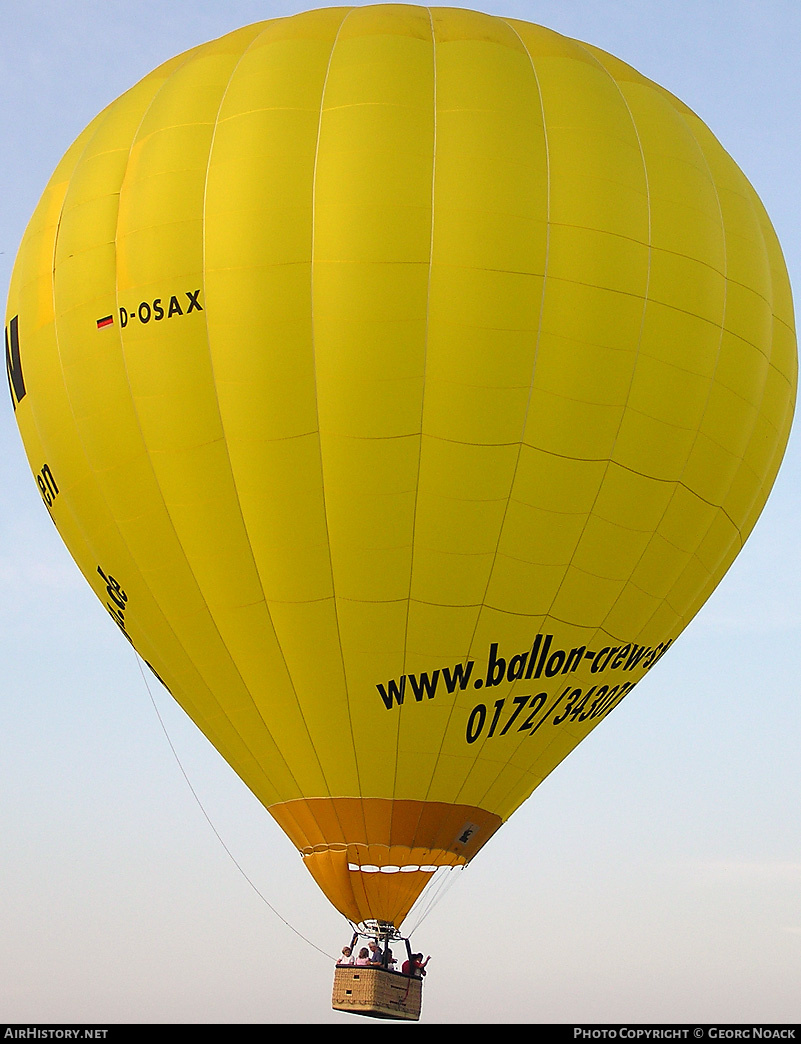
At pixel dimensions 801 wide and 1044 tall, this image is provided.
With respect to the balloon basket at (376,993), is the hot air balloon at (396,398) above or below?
above

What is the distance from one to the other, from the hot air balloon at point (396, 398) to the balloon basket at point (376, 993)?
595 mm

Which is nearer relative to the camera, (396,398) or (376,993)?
(396,398)

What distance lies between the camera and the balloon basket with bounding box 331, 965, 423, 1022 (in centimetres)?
1257

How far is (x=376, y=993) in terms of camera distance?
1258 centimetres

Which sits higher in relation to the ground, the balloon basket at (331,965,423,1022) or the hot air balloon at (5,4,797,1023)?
the hot air balloon at (5,4,797,1023)

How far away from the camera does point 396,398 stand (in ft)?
38.9

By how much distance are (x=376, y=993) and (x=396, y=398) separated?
5.22m

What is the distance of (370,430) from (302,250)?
1.61 meters

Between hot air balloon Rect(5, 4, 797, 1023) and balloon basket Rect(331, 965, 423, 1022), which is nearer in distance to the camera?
hot air balloon Rect(5, 4, 797, 1023)

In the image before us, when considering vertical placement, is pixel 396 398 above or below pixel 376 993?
above

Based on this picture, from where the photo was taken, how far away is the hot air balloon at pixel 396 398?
11938mm

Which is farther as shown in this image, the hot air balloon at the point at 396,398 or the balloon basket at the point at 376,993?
the balloon basket at the point at 376,993

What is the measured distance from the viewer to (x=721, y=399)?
12.8m

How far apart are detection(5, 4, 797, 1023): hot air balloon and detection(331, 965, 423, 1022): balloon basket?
595mm
